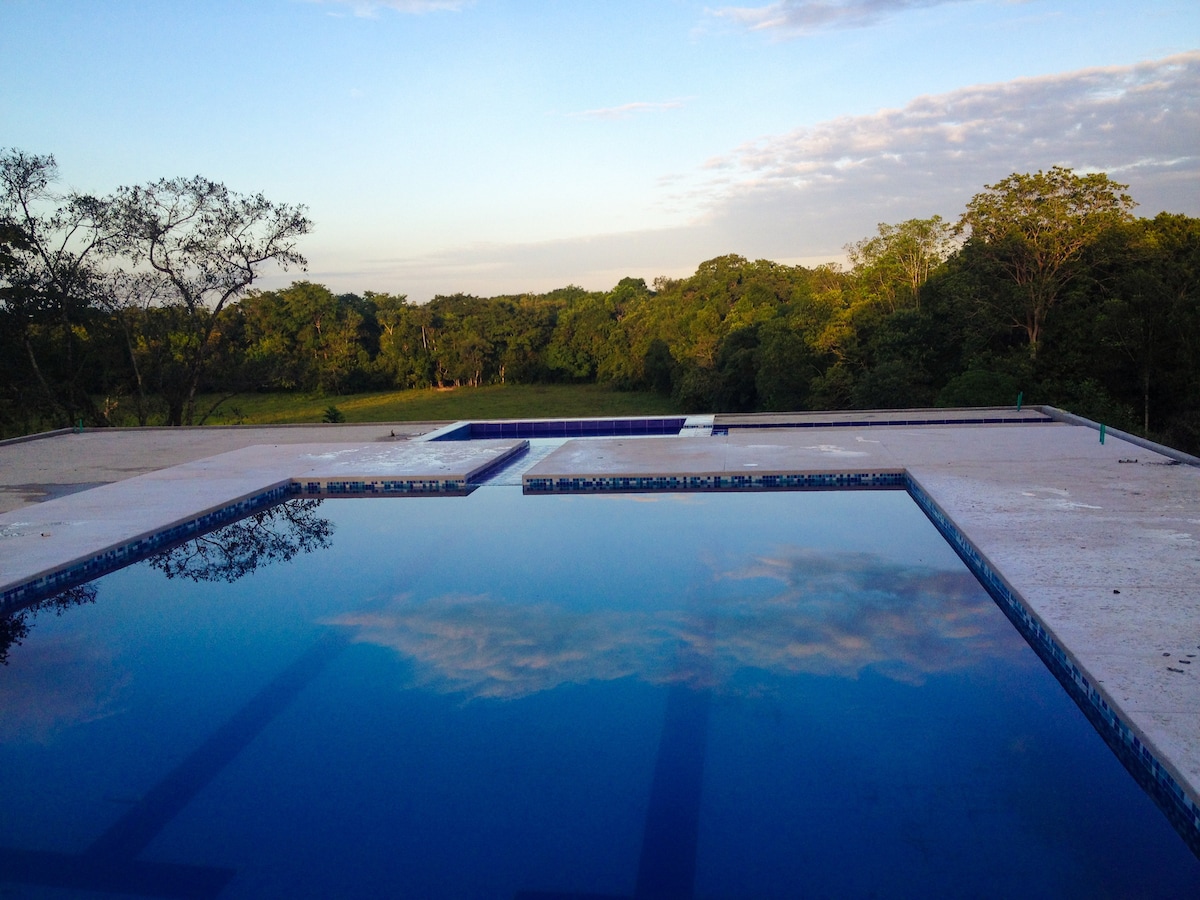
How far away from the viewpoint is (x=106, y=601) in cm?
403

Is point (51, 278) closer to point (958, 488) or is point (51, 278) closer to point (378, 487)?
point (378, 487)

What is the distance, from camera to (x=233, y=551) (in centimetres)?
488

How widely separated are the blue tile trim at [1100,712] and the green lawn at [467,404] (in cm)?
1895

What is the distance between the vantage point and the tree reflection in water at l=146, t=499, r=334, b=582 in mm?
4562

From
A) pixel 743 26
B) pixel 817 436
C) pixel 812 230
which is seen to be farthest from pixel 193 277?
pixel 812 230

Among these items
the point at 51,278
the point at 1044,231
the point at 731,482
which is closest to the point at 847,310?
the point at 1044,231

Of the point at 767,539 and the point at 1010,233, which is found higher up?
the point at 1010,233

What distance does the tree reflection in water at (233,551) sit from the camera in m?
3.91

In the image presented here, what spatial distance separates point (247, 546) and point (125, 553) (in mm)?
647

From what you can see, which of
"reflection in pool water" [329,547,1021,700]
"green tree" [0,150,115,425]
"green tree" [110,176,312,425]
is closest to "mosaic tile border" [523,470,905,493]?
"reflection in pool water" [329,547,1021,700]

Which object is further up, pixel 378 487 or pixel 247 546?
pixel 378 487

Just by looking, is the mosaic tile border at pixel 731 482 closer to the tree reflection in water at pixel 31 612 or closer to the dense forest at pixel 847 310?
the tree reflection in water at pixel 31 612

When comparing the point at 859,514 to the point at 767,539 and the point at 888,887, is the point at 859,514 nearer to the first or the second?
the point at 767,539

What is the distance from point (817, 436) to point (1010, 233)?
10047mm
